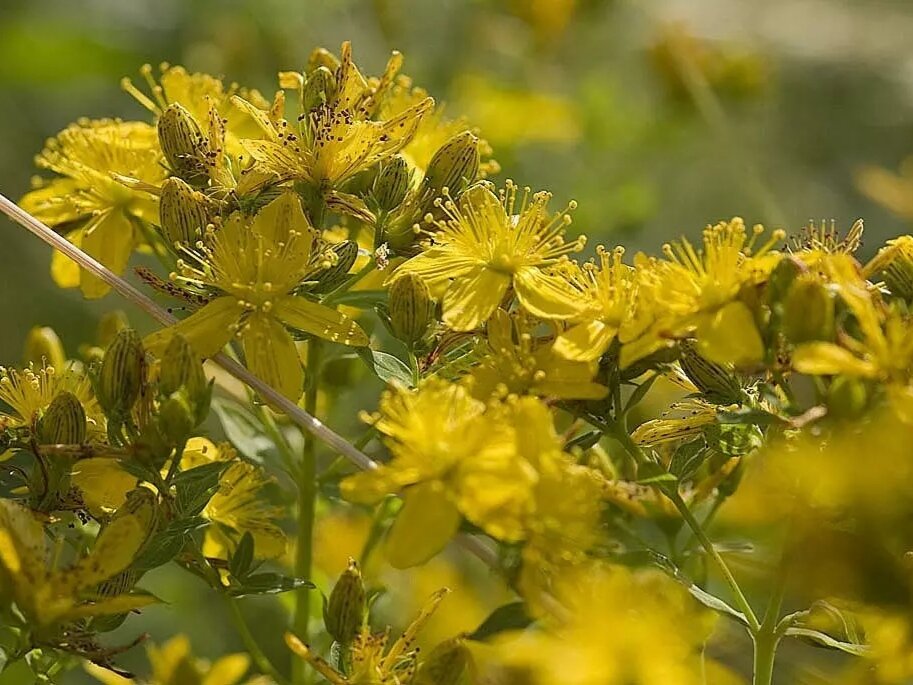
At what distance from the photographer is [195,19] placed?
12.2ft

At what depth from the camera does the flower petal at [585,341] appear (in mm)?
1377

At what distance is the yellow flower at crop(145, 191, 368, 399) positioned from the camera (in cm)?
148

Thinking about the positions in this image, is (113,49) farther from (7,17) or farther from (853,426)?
(853,426)

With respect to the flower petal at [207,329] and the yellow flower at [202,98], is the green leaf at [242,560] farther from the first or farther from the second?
the yellow flower at [202,98]

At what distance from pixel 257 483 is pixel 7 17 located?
286 centimetres

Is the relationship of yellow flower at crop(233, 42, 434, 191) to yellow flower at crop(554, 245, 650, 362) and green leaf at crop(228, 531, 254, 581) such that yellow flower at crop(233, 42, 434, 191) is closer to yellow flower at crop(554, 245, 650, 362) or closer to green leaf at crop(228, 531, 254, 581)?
yellow flower at crop(554, 245, 650, 362)

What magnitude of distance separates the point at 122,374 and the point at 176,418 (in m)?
0.08

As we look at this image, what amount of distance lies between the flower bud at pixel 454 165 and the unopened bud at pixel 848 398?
0.57 m

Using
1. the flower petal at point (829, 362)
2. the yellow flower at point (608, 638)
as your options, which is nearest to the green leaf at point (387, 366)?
the yellow flower at point (608, 638)

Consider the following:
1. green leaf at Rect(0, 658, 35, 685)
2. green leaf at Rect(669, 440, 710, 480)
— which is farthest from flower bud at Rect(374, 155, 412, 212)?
green leaf at Rect(0, 658, 35, 685)

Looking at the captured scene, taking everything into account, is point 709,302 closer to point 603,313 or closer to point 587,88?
point 603,313

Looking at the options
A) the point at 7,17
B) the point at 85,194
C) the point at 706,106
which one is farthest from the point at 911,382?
the point at 7,17

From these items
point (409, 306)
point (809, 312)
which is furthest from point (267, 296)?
point (809, 312)

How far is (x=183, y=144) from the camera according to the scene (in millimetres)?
1577
